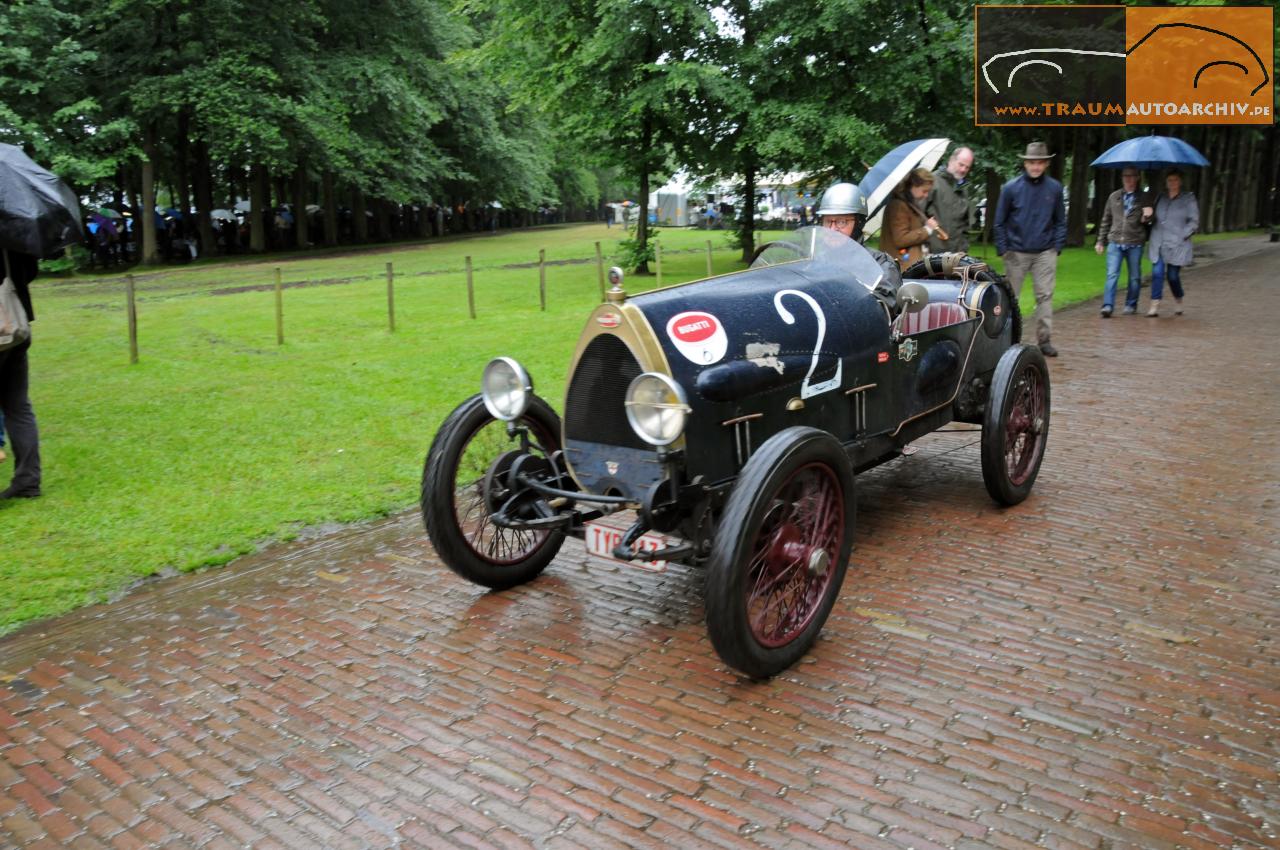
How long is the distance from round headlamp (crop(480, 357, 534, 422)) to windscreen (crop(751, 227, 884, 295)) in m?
1.69

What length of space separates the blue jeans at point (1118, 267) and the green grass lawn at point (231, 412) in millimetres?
1428

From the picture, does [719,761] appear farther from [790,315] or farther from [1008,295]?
[1008,295]

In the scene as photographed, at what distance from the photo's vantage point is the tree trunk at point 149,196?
2925 centimetres

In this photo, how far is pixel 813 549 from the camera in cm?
432

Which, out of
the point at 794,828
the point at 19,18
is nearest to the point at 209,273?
the point at 19,18

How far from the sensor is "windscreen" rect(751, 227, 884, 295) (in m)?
5.46

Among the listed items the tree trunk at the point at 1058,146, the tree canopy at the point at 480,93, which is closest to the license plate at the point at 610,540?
the tree canopy at the point at 480,93

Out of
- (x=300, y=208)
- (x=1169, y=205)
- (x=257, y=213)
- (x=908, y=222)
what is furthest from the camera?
(x=300, y=208)

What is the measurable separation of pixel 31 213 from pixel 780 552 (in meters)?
5.24

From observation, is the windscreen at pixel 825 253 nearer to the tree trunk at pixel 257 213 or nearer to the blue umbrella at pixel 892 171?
the blue umbrella at pixel 892 171

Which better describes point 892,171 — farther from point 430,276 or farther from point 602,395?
point 430,276

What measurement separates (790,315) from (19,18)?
2722 cm

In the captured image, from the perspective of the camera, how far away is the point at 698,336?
14.8 feet

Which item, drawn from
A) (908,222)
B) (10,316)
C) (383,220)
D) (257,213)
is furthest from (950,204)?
(383,220)
